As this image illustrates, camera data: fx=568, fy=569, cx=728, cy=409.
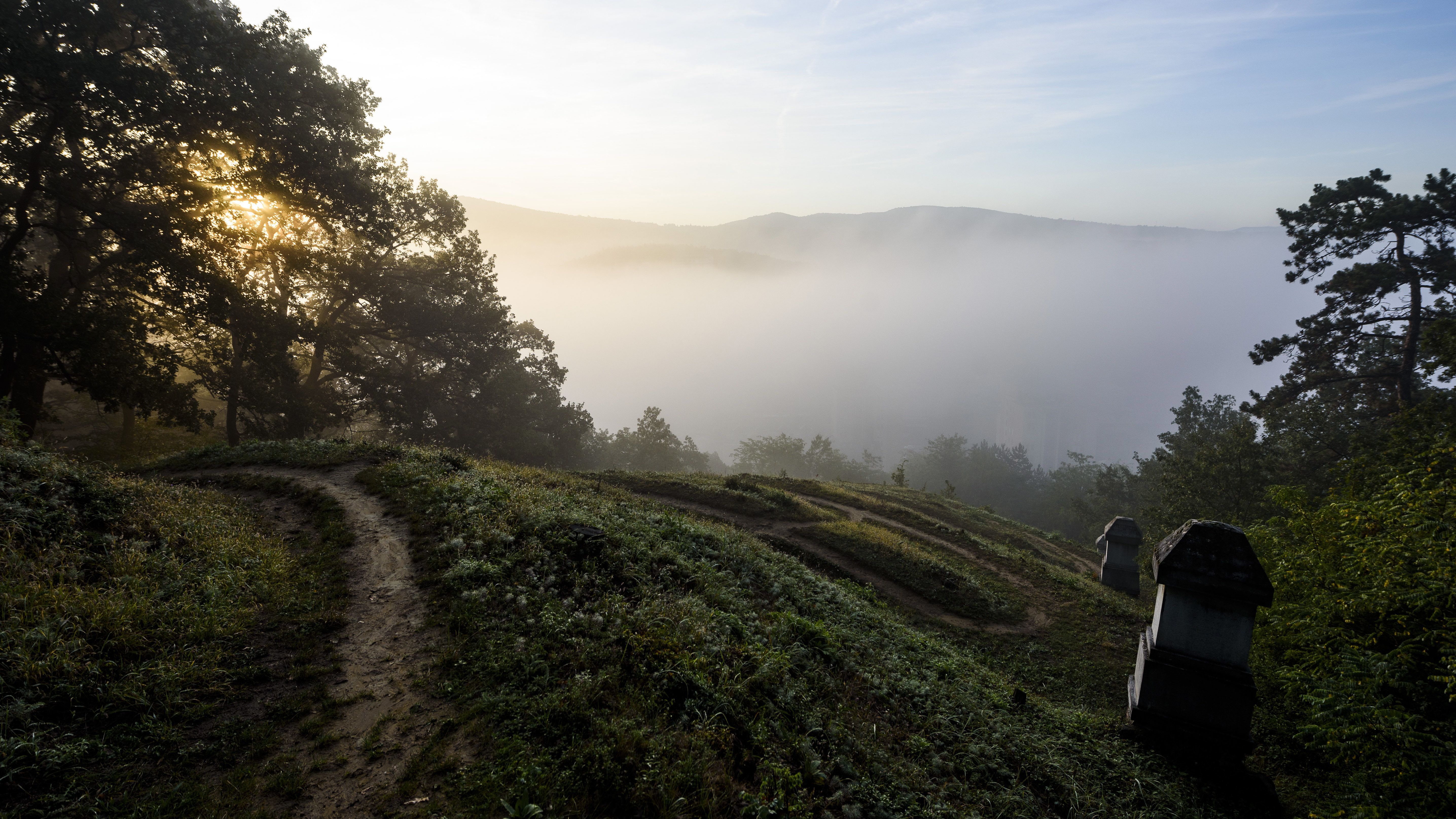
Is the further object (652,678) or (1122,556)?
(1122,556)

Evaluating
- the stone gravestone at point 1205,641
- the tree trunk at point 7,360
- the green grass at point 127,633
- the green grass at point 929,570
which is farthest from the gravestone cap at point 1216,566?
the tree trunk at point 7,360

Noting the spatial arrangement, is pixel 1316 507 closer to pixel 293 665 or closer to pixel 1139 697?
pixel 1139 697

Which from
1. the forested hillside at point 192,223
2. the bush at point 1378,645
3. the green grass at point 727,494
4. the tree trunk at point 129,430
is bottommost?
the tree trunk at point 129,430

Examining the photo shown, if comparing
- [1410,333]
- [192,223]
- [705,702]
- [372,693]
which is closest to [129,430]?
[192,223]

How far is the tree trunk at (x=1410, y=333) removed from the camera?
2283 centimetres

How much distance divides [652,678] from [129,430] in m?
33.6

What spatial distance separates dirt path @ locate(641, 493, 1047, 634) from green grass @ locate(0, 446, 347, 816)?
40.4 ft

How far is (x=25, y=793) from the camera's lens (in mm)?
4094

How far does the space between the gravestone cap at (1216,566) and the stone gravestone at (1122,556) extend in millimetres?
12880

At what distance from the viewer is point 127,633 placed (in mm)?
5969

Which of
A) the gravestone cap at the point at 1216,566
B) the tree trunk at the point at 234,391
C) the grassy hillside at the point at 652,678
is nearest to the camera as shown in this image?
the grassy hillside at the point at 652,678

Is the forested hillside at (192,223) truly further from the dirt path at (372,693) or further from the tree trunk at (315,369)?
the dirt path at (372,693)

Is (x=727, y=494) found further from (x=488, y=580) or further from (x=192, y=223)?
(x=192, y=223)

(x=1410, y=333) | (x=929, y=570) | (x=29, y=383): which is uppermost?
(x=1410, y=333)
